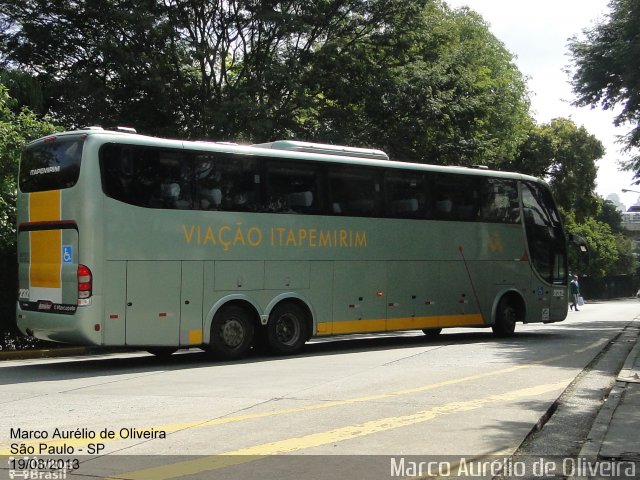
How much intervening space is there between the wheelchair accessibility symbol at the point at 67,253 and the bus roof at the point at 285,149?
1843 millimetres

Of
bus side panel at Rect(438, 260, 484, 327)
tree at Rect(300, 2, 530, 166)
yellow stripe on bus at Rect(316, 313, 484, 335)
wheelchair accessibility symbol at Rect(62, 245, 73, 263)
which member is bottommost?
yellow stripe on bus at Rect(316, 313, 484, 335)

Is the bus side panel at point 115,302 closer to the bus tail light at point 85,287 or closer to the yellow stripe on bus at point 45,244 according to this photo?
the bus tail light at point 85,287

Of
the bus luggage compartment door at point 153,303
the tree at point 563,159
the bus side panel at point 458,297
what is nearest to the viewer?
the bus luggage compartment door at point 153,303

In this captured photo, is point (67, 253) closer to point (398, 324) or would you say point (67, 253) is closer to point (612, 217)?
point (398, 324)

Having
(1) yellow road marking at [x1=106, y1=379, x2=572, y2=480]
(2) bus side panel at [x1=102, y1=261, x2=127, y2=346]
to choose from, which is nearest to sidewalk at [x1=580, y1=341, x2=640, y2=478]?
(1) yellow road marking at [x1=106, y1=379, x2=572, y2=480]

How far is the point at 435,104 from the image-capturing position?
25656mm

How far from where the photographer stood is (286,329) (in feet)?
53.5

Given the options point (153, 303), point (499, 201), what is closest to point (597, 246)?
point (499, 201)

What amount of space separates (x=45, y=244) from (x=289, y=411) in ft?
21.8

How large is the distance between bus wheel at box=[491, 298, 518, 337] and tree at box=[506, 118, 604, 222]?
2721 cm

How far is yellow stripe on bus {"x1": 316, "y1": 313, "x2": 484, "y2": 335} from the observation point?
55.4 feet

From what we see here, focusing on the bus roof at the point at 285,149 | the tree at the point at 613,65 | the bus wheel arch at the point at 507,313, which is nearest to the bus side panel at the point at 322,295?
the bus roof at the point at 285,149

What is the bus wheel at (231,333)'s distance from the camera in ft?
49.5

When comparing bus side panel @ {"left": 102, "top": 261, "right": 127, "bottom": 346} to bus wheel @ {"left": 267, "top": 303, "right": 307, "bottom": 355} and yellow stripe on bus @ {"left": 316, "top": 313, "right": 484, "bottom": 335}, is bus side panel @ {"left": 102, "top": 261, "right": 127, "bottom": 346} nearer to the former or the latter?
bus wheel @ {"left": 267, "top": 303, "right": 307, "bottom": 355}
